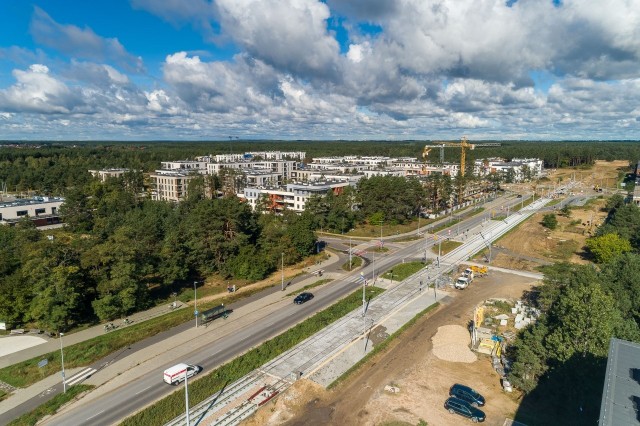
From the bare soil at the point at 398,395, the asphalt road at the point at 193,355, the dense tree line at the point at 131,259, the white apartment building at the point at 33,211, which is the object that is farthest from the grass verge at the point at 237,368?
the white apartment building at the point at 33,211

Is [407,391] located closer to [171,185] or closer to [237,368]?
[237,368]

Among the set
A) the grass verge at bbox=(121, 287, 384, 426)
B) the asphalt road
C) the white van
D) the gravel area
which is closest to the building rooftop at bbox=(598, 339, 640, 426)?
the gravel area

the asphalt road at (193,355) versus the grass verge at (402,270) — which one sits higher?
the grass verge at (402,270)

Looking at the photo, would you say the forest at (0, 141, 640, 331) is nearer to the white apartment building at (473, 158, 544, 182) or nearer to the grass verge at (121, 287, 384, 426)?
the grass verge at (121, 287, 384, 426)

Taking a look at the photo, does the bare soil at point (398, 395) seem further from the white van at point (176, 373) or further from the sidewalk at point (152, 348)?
the sidewalk at point (152, 348)

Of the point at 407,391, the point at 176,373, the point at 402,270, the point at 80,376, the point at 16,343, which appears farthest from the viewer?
the point at 402,270

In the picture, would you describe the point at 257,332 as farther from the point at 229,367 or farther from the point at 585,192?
the point at 585,192

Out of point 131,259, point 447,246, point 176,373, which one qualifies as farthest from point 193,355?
point 447,246

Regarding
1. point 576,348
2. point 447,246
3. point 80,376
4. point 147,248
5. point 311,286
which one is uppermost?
point 147,248
